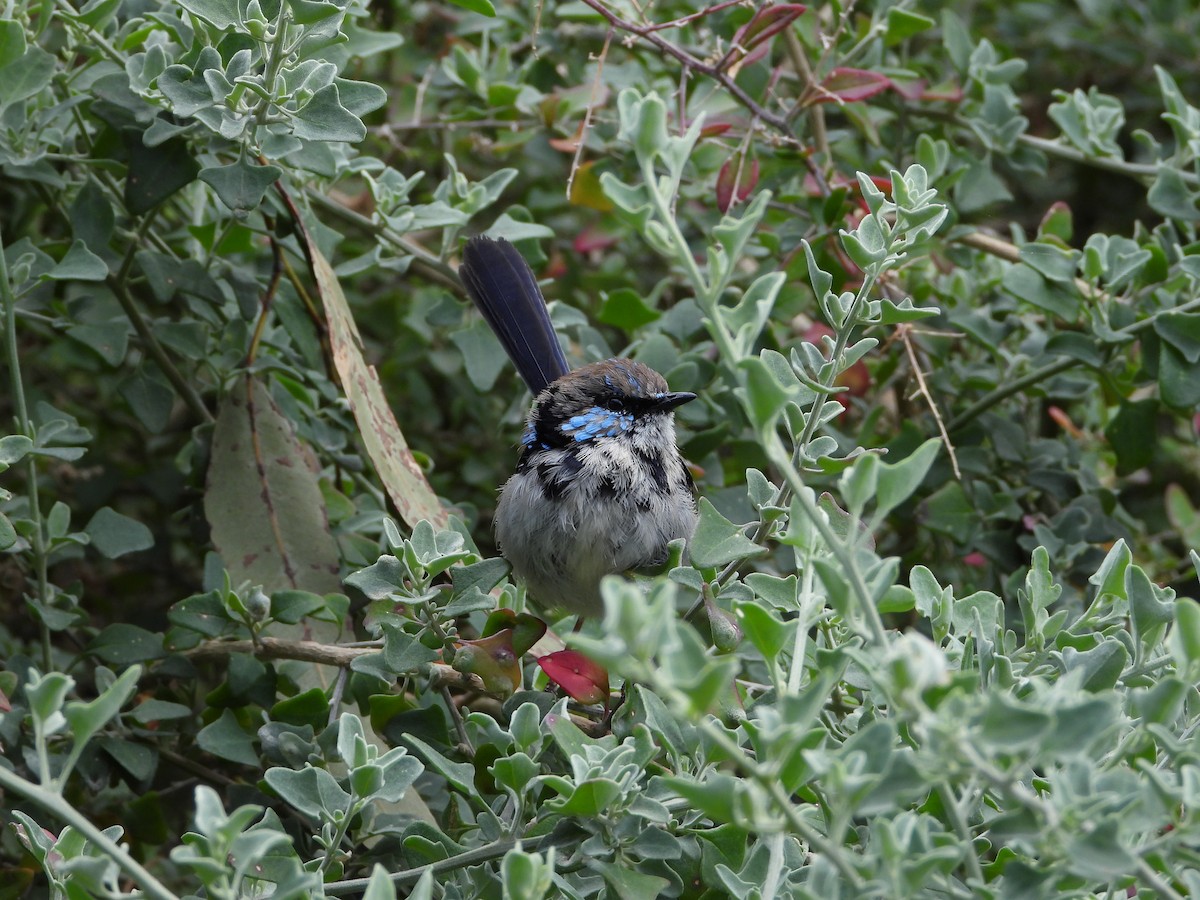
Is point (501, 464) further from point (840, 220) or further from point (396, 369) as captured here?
point (840, 220)

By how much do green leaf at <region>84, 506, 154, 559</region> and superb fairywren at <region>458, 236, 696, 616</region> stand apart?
1.15 meters

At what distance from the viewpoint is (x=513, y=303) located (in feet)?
12.4

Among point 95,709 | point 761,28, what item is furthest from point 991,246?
point 95,709

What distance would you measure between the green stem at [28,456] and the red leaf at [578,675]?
1200mm

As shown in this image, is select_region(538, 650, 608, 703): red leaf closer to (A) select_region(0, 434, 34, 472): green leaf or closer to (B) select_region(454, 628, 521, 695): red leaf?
(B) select_region(454, 628, 521, 695): red leaf

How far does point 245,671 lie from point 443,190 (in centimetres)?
146

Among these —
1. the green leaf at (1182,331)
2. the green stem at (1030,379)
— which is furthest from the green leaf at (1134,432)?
the green leaf at (1182,331)

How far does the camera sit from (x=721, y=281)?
5.37 feet

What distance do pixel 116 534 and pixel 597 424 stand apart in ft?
4.83

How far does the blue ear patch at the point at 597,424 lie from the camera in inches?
152

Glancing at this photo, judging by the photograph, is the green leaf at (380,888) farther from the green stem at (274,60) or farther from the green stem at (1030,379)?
the green stem at (1030,379)

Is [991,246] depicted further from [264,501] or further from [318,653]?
[318,653]

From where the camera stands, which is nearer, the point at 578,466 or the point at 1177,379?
the point at 1177,379

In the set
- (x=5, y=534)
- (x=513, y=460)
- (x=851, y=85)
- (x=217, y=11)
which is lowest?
(x=513, y=460)
